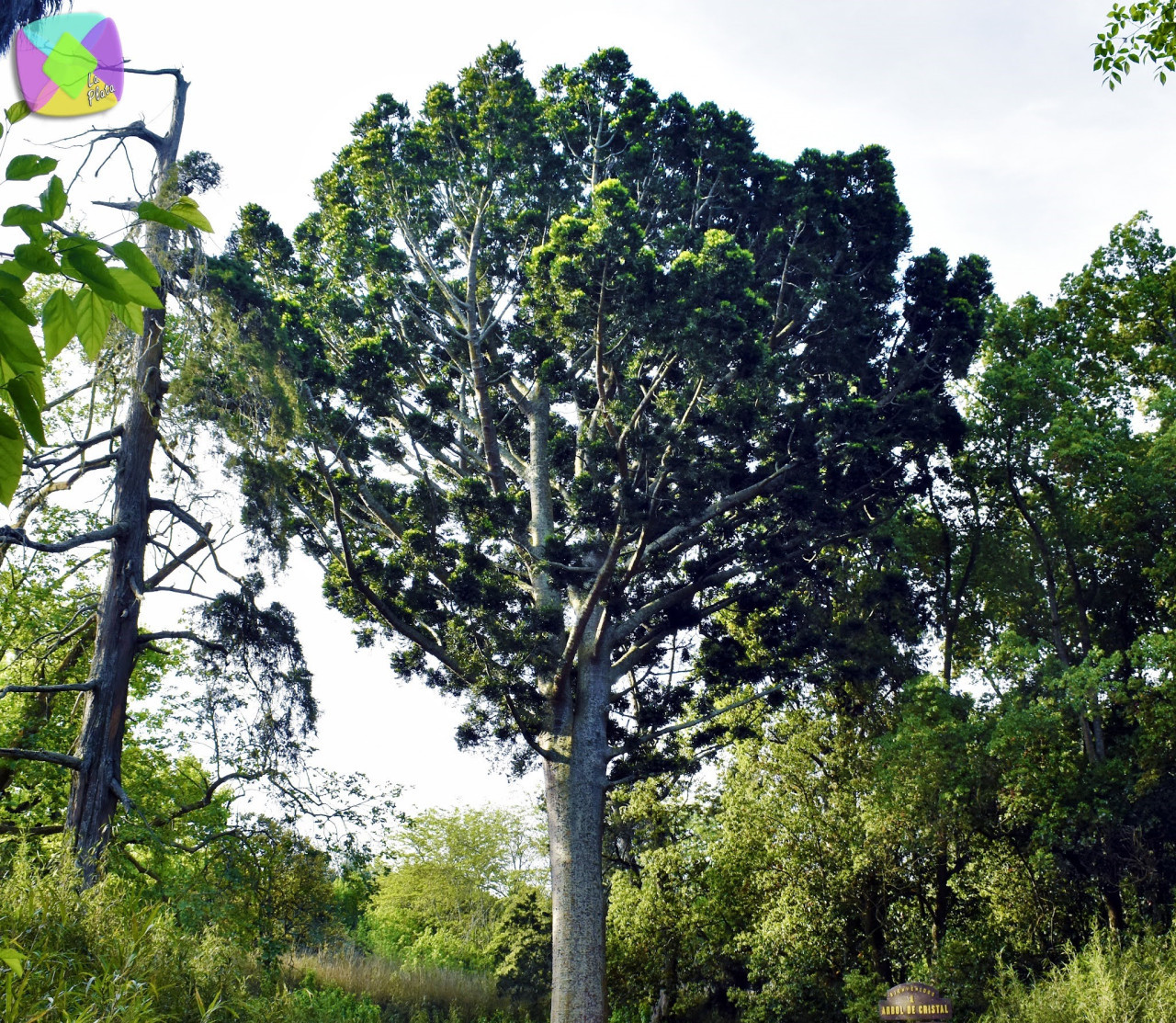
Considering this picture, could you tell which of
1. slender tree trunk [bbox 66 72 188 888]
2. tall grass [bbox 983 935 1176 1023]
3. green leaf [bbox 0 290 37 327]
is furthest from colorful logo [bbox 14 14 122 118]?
tall grass [bbox 983 935 1176 1023]

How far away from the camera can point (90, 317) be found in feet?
3.28

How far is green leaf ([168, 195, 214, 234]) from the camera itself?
100cm

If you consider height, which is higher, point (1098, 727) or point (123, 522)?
point (123, 522)

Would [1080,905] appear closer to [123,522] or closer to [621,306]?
[621,306]

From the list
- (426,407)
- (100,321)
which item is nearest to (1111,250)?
(426,407)

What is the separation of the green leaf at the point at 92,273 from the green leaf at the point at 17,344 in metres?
0.07

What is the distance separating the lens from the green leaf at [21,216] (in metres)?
0.92

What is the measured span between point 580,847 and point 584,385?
722cm

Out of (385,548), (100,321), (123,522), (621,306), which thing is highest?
(621,306)

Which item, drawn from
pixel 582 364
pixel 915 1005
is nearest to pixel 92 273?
pixel 915 1005

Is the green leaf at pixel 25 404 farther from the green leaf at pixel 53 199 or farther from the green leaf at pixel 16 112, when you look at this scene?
the green leaf at pixel 16 112

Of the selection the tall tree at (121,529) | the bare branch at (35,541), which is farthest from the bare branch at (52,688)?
the bare branch at (35,541)

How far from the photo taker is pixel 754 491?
1434 cm

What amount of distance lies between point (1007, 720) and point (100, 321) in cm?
1503
